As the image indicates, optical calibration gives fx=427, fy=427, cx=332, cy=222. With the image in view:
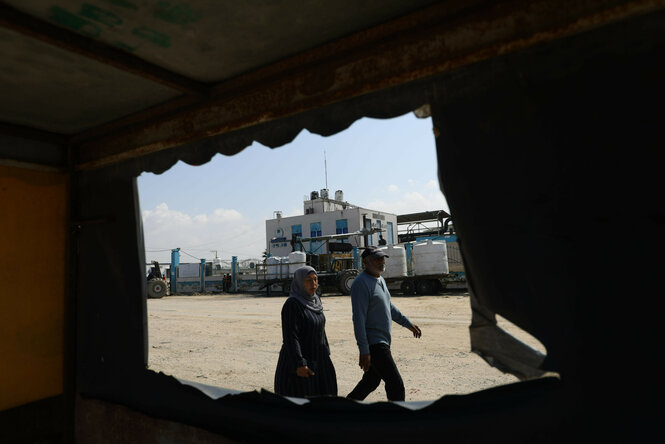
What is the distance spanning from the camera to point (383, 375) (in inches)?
145

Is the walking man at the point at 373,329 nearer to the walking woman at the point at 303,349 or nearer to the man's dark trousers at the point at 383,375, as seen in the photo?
the man's dark trousers at the point at 383,375

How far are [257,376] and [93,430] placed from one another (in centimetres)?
303

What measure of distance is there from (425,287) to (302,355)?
1753cm

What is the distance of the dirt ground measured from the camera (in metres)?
6.03

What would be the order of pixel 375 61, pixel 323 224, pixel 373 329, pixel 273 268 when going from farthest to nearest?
1. pixel 323 224
2. pixel 273 268
3. pixel 373 329
4. pixel 375 61

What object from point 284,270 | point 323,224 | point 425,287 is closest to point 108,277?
point 425,287

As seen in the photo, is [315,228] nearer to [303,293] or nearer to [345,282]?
[345,282]

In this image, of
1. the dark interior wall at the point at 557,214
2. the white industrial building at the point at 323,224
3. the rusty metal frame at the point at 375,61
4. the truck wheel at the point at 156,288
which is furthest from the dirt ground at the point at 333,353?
the white industrial building at the point at 323,224

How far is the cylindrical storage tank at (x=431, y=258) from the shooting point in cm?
2006

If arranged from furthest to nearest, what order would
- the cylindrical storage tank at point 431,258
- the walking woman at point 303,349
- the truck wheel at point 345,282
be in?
the truck wheel at point 345,282 < the cylindrical storage tank at point 431,258 < the walking woman at point 303,349

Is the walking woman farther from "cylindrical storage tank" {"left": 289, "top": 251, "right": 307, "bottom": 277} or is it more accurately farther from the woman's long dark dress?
"cylindrical storage tank" {"left": 289, "top": 251, "right": 307, "bottom": 277}

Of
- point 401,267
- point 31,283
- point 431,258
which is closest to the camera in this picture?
point 31,283

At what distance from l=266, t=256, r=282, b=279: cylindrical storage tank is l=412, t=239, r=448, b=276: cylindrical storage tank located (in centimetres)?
804

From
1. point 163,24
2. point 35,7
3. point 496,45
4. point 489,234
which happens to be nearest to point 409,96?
point 496,45
